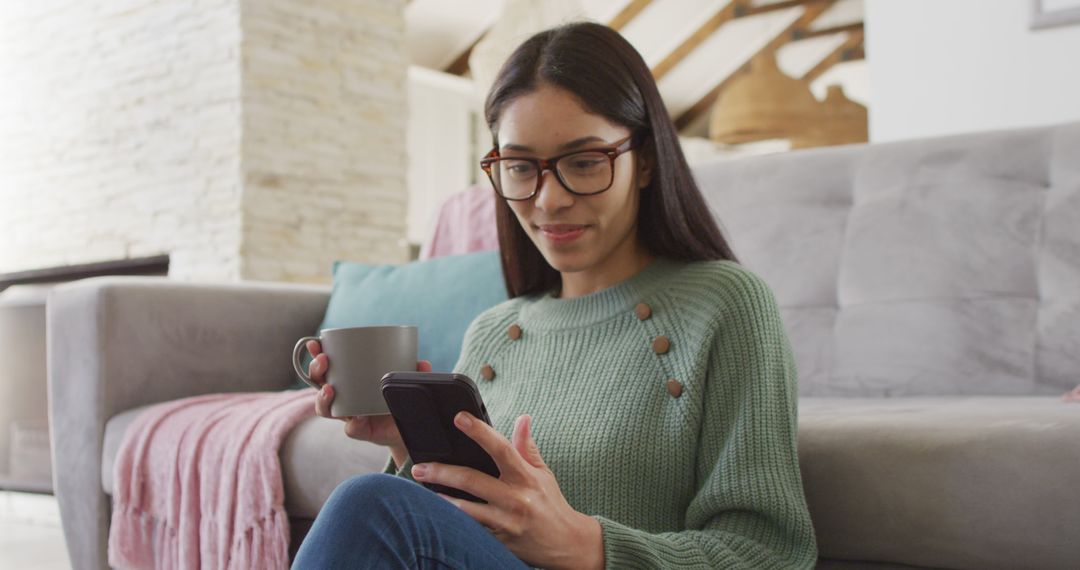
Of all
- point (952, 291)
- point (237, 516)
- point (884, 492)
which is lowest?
point (237, 516)

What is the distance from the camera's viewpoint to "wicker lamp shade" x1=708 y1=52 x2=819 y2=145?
3.51m

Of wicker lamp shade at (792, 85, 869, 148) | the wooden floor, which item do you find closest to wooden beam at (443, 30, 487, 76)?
wicker lamp shade at (792, 85, 869, 148)

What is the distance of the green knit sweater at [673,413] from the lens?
857 mm

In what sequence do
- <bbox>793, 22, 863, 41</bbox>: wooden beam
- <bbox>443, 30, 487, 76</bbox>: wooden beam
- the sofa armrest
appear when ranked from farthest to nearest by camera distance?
<bbox>793, 22, 863, 41</bbox>: wooden beam, <bbox>443, 30, 487, 76</bbox>: wooden beam, the sofa armrest

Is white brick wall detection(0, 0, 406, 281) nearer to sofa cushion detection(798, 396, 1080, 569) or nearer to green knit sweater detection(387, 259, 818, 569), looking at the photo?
green knit sweater detection(387, 259, 818, 569)

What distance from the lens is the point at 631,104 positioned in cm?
102

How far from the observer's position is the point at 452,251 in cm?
230

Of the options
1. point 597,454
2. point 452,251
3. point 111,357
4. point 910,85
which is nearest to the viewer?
point 597,454

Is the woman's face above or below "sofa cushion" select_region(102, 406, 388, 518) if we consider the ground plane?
above

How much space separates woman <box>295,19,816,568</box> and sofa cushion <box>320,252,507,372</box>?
722mm

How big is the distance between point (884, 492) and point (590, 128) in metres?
0.47

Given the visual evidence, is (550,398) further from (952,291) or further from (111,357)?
(111,357)

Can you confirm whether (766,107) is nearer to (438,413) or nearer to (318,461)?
Answer: (318,461)

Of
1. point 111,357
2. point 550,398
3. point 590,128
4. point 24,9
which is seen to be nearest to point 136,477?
point 111,357
